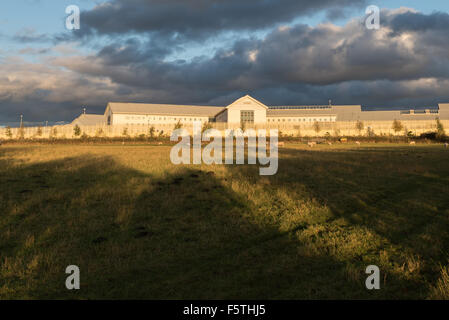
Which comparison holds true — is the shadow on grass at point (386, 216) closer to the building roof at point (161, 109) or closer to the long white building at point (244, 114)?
the long white building at point (244, 114)

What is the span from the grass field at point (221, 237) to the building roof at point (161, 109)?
270 ft

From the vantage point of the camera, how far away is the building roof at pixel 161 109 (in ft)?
318

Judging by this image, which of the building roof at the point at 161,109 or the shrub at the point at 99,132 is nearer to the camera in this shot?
the shrub at the point at 99,132

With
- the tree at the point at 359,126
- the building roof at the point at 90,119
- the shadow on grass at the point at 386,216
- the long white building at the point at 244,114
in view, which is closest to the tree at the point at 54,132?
the long white building at the point at 244,114

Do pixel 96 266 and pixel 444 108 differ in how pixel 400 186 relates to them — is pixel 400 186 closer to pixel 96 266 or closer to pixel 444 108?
pixel 96 266

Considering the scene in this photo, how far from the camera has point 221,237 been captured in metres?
9.62

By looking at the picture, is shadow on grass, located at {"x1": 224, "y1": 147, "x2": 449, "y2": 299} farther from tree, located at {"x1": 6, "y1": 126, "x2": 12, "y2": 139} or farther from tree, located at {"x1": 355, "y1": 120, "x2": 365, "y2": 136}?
tree, located at {"x1": 6, "y1": 126, "x2": 12, "y2": 139}

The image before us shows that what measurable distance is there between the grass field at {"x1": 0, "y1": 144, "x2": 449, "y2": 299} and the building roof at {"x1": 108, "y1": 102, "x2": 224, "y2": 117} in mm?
82411

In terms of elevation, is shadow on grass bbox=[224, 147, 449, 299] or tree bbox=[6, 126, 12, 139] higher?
tree bbox=[6, 126, 12, 139]

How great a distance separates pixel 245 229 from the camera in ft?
33.8

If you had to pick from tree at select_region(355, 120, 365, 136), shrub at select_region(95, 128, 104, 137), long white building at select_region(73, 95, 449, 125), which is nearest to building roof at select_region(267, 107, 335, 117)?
long white building at select_region(73, 95, 449, 125)

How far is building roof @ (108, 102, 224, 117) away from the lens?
96.8 metres
